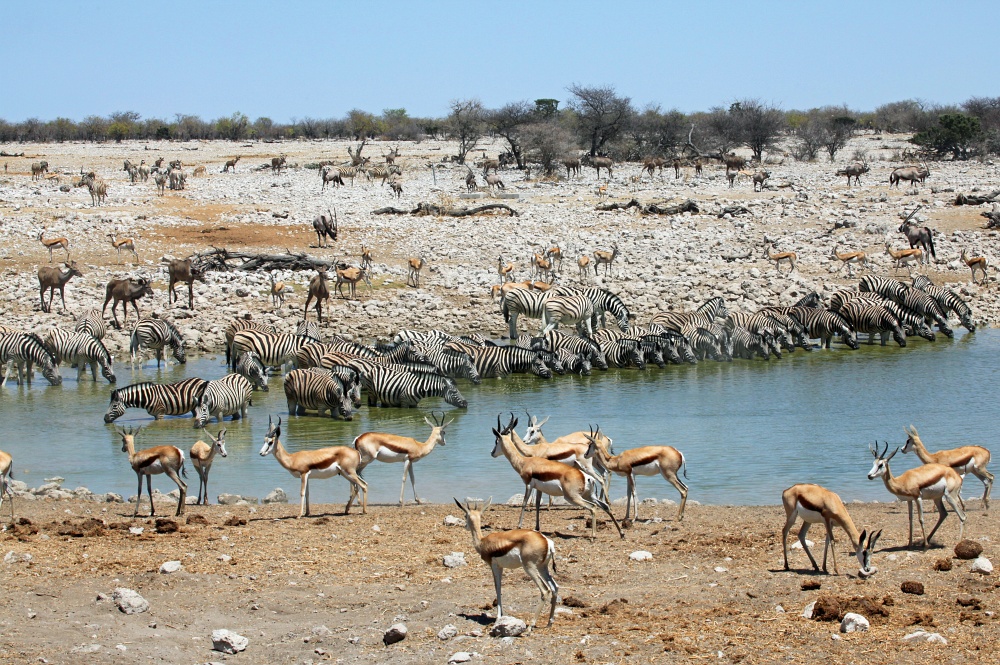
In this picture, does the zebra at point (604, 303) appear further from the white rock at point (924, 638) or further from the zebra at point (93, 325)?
the white rock at point (924, 638)

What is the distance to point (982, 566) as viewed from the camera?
25.8 ft

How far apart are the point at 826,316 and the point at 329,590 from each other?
15786mm

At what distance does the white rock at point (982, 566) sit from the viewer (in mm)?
7809

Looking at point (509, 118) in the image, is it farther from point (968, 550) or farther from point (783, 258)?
point (968, 550)

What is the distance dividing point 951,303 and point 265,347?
546 inches

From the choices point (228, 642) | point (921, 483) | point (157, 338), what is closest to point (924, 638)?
point (921, 483)

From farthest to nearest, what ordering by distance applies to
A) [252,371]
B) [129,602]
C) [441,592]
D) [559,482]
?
[252,371]
[559,482]
[441,592]
[129,602]

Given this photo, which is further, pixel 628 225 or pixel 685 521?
pixel 628 225

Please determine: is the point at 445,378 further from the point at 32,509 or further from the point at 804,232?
the point at 804,232

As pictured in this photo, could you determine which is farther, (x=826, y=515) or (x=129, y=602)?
(x=826, y=515)

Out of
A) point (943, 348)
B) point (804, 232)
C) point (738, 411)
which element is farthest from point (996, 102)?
point (738, 411)

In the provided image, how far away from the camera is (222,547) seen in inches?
355

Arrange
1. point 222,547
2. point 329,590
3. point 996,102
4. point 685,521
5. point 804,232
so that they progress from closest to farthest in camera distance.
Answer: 1. point 329,590
2. point 222,547
3. point 685,521
4. point 804,232
5. point 996,102

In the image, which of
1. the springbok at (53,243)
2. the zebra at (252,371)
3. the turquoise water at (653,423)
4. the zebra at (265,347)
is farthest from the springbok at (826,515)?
the springbok at (53,243)
